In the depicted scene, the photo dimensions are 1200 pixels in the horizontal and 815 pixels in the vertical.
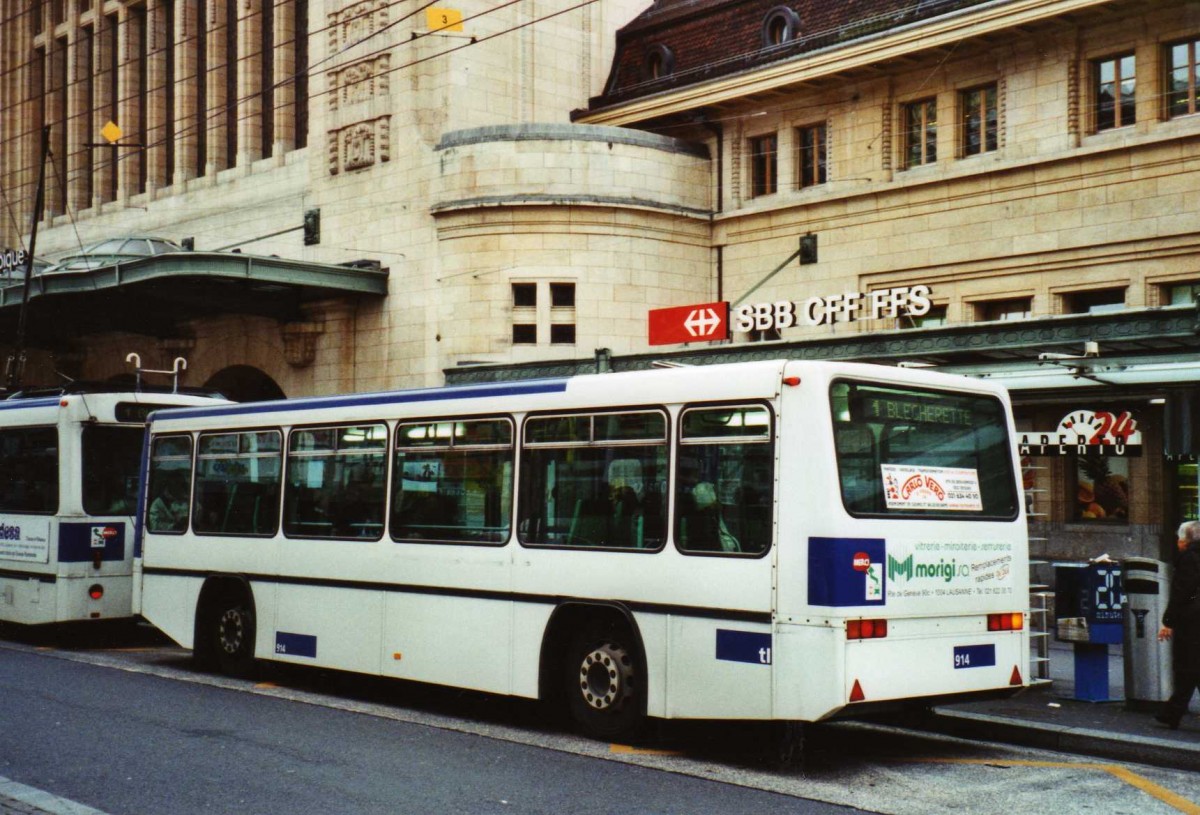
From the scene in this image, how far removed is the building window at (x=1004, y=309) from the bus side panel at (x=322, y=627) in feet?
52.5

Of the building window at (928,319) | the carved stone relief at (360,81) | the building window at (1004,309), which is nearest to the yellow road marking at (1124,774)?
the building window at (1004,309)

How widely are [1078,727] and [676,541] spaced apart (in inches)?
126

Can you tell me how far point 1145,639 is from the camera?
1102 centimetres

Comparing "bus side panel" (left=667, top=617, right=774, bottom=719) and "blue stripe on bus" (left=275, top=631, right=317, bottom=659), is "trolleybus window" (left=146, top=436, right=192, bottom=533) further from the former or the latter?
"bus side panel" (left=667, top=617, right=774, bottom=719)

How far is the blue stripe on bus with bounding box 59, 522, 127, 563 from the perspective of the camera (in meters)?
16.0

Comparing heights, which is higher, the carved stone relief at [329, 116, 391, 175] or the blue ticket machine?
the carved stone relief at [329, 116, 391, 175]

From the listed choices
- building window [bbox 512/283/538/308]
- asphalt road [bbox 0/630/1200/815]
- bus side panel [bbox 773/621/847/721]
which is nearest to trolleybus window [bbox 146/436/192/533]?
asphalt road [bbox 0/630/1200/815]

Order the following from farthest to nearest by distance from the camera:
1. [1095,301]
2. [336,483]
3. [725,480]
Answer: [1095,301]
[336,483]
[725,480]

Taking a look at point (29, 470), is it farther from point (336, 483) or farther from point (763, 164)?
point (763, 164)

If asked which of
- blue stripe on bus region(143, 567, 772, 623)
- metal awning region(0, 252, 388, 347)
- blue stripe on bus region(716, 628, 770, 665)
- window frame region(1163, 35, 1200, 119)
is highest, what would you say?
window frame region(1163, 35, 1200, 119)

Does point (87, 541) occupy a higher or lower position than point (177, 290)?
lower

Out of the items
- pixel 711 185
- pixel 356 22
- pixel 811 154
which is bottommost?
pixel 711 185

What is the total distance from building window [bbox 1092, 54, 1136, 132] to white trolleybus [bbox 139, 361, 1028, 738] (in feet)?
51.3

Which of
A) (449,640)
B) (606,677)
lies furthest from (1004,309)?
(606,677)
